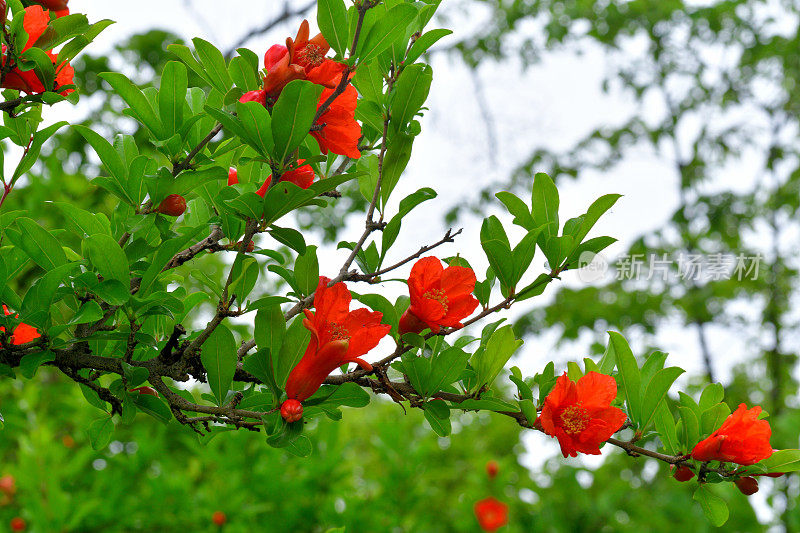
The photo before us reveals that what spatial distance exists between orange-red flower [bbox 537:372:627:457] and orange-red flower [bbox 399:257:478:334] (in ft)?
0.43

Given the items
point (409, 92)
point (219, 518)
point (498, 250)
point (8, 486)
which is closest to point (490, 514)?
point (219, 518)

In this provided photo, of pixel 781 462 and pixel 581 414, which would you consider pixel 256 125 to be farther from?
pixel 781 462

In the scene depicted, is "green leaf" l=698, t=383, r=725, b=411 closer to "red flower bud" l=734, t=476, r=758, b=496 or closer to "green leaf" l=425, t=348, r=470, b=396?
"red flower bud" l=734, t=476, r=758, b=496

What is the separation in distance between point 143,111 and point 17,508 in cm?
226

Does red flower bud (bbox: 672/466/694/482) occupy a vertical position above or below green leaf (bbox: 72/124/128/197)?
below

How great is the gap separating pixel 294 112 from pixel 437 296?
0.79 ft

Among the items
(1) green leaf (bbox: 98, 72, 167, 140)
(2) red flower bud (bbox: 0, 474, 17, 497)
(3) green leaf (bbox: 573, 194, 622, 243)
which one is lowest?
(2) red flower bud (bbox: 0, 474, 17, 497)

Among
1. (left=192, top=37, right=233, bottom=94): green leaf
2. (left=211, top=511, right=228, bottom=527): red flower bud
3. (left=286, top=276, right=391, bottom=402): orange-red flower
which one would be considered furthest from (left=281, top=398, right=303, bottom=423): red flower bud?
(left=211, top=511, right=228, bottom=527): red flower bud

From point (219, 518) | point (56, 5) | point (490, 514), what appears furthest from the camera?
point (490, 514)

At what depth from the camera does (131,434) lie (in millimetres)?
2510

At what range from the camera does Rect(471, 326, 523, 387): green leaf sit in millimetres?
708

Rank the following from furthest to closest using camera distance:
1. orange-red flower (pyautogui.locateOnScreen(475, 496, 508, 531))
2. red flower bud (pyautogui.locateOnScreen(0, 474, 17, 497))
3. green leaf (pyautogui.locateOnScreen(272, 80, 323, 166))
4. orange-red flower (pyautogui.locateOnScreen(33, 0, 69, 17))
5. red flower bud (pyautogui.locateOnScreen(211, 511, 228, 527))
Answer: orange-red flower (pyautogui.locateOnScreen(475, 496, 508, 531)) → red flower bud (pyautogui.locateOnScreen(0, 474, 17, 497)) → red flower bud (pyautogui.locateOnScreen(211, 511, 228, 527)) → orange-red flower (pyautogui.locateOnScreen(33, 0, 69, 17)) → green leaf (pyautogui.locateOnScreen(272, 80, 323, 166))

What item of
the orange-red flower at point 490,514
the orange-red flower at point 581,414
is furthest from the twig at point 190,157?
the orange-red flower at point 490,514

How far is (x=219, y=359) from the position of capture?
706 millimetres
